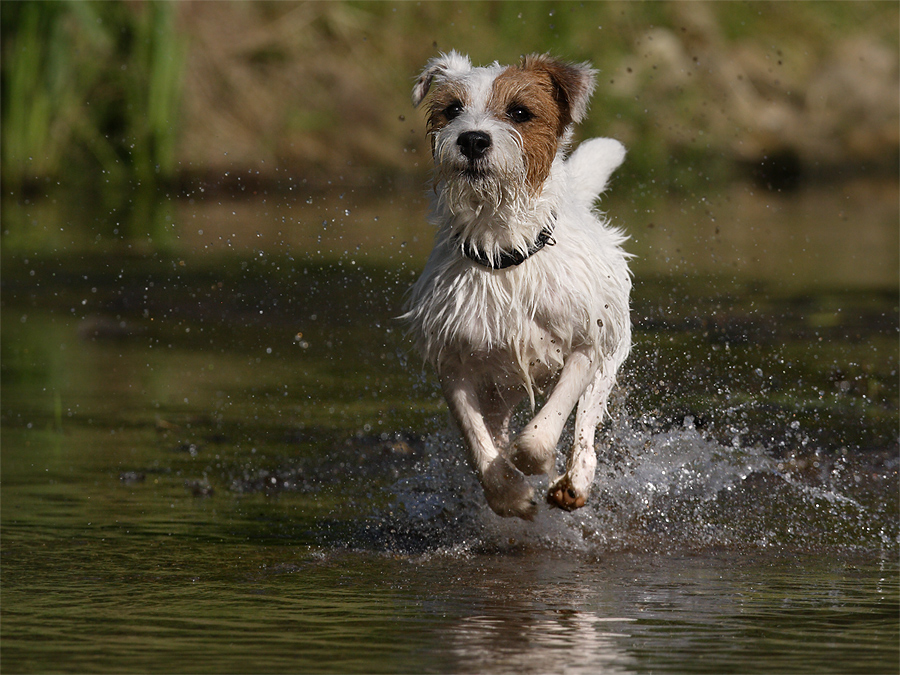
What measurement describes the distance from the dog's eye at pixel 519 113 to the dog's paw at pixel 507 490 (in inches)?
49.0

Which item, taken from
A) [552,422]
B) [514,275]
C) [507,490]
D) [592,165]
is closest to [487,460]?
[507,490]

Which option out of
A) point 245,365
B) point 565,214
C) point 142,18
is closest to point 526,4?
point 142,18

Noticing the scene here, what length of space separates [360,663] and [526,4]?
19.2 m

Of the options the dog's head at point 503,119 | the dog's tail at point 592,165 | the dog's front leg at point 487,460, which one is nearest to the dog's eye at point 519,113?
the dog's head at point 503,119

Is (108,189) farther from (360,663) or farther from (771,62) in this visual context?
(360,663)

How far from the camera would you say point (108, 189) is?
19.0m

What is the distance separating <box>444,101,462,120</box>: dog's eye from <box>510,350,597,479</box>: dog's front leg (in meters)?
1.03

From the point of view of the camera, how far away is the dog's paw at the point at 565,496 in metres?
4.95

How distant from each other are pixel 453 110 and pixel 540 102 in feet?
1.09

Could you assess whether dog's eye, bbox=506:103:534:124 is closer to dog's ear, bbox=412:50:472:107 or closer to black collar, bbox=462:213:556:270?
dog's ear, bbox=412:50:472:107

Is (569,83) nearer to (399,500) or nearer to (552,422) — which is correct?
(552,422)

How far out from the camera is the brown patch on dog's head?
5.03 meters

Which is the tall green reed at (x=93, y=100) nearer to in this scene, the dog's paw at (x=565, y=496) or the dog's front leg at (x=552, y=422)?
the dog's front leg at (x=552, y=422)

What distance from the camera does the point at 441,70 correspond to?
17.7 feet
